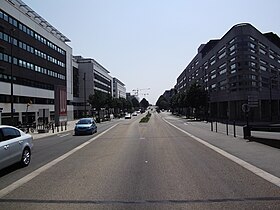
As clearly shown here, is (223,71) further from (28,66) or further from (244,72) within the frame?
(28,66)

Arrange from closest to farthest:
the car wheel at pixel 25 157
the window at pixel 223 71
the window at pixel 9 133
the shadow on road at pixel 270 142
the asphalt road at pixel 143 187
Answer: the asphalt road at pixel 143 187, the window at pixel 9 133, the car wheel at pixel 25 157, the shadow on road at pixel 270 142, the window at pixel 223 71

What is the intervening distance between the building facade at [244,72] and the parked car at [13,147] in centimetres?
4915

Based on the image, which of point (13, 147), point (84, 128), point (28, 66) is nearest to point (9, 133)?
point (13, 147)

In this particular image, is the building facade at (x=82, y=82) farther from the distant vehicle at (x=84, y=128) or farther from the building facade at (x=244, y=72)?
the distant vehicle at (x=84, y=128)

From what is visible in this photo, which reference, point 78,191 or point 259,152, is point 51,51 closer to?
point 259,152

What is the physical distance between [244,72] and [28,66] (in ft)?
128

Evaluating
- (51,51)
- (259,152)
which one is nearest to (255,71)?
(51,51)

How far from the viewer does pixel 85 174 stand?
10586 mm

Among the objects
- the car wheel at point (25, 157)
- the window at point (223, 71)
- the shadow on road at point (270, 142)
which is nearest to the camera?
the car wheel at point (25, 157)

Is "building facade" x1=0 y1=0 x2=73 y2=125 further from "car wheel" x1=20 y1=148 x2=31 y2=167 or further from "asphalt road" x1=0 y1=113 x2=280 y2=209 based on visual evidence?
"asphalt road" x1=0 y1=113 x2=280 y2=209

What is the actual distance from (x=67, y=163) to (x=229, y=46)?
211 feet

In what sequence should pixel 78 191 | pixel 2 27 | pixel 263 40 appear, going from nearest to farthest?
pixel 78 191 < pixel 2 27 < pixel 263 40

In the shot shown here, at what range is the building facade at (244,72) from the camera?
6825cm

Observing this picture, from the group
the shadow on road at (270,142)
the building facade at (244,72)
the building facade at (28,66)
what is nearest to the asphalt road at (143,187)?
the shadow on road at (270,142)
